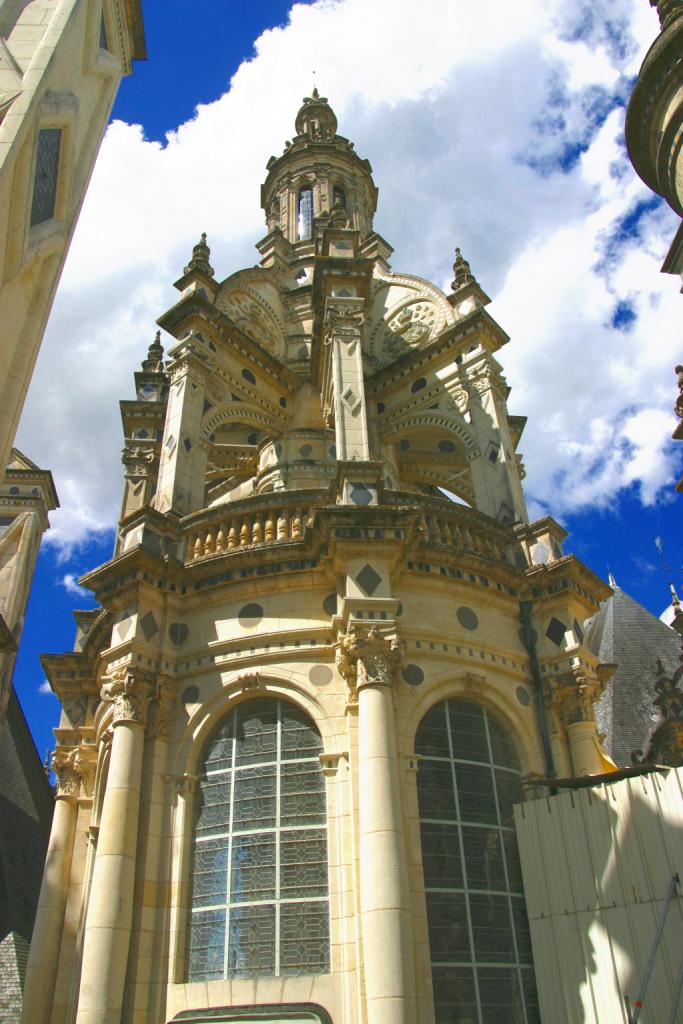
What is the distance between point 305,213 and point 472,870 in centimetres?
2397

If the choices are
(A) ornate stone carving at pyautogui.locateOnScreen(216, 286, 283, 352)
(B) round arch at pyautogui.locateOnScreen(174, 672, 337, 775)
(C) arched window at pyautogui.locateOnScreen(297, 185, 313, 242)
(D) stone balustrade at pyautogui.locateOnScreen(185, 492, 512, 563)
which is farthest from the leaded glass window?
(C) arched window at pyautogui.locateOnScreen(297, 185, 313, 242)

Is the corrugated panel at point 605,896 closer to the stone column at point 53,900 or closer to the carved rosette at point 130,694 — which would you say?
the carved rosette at point 130,694

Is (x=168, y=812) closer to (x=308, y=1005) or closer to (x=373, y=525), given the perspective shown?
(x=308, y=1005)

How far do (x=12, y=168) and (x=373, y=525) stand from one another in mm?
7350

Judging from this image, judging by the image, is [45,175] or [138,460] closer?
[45,175]

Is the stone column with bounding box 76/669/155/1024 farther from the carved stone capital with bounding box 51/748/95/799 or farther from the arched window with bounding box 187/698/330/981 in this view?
the carved stone capital with bounding box 51/748/95/799

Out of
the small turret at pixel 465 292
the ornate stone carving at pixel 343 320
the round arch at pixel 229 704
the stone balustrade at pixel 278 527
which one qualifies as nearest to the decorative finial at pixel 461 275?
the small turret at pixel 465 292

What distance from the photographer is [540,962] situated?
1121 cm

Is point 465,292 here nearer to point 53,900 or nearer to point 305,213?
point 305,213

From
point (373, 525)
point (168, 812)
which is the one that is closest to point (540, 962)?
point (168, 812)

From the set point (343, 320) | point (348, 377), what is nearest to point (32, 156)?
point (348, 377)

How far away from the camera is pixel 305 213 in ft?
96.2

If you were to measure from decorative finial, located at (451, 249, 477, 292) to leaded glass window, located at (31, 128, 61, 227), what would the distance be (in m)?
13.3

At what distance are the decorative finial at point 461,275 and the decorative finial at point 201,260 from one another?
616 cm
